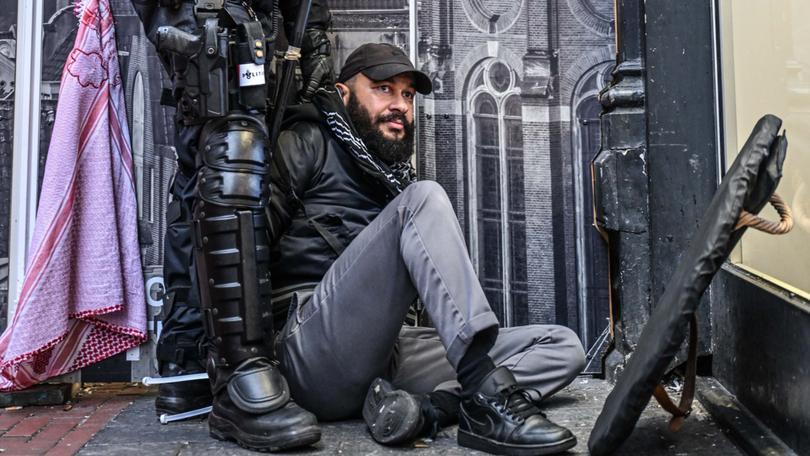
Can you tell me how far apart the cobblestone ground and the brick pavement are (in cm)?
8

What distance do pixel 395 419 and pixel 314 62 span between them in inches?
61.8

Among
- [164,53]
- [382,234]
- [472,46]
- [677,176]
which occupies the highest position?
[472,46]

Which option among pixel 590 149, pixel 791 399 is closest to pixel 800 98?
pixel 791 399

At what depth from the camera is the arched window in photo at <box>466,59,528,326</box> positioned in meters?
3.80

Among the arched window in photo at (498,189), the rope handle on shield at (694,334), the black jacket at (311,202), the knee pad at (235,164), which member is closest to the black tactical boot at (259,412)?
the black jacket at (311,202)

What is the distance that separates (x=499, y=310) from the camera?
3809mm

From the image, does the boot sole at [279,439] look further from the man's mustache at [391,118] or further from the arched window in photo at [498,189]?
the arched window in photo at [498,189]

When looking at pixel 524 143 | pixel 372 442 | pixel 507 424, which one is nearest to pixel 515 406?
pixel 507 424

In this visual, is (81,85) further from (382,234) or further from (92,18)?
(382,234)

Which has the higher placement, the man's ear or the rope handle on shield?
the man's ear

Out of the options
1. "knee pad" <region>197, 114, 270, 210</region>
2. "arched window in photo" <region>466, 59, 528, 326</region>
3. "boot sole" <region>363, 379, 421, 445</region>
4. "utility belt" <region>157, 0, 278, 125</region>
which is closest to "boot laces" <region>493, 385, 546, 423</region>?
"boot sole" <region>363, 379, 421, 445</region>

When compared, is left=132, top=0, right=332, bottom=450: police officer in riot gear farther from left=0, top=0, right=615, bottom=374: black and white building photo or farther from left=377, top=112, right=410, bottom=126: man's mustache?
left=0, top=0, right=615, bottom=374: black and white building photo

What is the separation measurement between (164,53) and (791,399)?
2147 mm

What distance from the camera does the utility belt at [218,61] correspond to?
2695 mm
